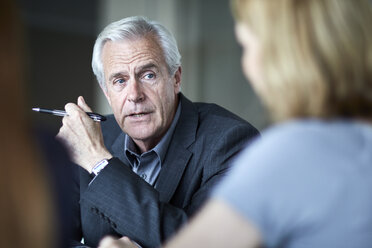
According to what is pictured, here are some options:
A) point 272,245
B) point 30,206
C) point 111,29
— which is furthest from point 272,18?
point 111,29

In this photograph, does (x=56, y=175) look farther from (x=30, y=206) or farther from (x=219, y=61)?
(x=219, y=61)

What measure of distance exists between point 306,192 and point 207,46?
564 cm

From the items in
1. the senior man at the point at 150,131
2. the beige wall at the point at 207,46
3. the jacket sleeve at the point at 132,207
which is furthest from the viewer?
the beige wall at the point at 207,46

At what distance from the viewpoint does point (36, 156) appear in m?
0.93

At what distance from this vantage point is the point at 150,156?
238 cm

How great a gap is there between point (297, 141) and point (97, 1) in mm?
5338

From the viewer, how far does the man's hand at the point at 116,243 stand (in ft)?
4.78

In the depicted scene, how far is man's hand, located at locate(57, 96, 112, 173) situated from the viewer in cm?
203

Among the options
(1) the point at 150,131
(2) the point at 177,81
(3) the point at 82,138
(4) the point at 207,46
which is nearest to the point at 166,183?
(1) the point at 150,131

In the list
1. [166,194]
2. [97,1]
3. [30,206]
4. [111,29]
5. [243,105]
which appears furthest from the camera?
[243,105]

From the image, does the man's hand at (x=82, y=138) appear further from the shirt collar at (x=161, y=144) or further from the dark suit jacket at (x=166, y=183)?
the shirt collar at (x=161, y=144)

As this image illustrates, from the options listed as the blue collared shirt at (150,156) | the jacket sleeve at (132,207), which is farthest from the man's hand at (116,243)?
the blue collared shirt at (150,156)

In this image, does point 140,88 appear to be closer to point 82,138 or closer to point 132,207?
point 82,138

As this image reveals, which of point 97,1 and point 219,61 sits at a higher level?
point 97,1
